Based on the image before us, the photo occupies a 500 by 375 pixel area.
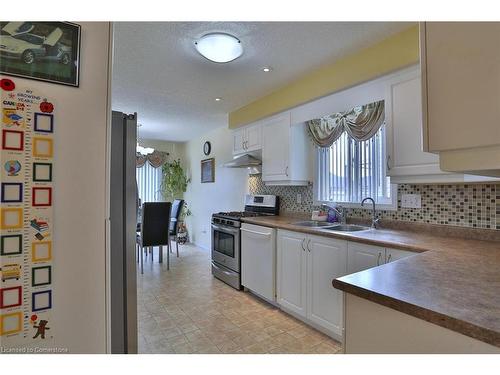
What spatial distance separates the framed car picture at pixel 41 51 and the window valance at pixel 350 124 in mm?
2147

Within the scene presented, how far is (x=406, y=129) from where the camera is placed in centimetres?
202

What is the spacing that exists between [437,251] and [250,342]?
1507 millimetres

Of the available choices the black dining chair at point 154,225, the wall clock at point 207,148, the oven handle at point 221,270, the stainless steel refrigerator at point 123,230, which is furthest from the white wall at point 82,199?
the wall clock at point 207,148

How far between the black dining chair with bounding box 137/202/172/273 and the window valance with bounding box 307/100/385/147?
2.48m

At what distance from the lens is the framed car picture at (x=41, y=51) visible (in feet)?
2.72

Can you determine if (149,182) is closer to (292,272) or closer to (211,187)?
(211,187)

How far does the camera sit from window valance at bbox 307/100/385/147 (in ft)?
7.84

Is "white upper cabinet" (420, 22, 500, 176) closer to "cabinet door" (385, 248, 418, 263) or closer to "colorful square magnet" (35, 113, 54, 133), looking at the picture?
"cabinet door" (385, 248, 418, 263)

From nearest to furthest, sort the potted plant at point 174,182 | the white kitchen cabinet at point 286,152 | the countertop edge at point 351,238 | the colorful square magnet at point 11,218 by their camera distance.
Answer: the colorful square magnet at point 11,218
the countertop edge at point 351,238
the white kitchen cabinet at point 286,152
the potted plant at point 174,182

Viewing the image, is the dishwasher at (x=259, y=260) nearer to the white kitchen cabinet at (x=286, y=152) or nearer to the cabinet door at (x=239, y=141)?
the white kitchen cabinet at (x=286, y=152)

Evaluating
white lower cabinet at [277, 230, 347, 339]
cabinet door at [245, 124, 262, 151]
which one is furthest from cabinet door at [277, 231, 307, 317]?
cabinet door at [245, 124, 262, 151]

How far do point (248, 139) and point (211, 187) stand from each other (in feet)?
6.50

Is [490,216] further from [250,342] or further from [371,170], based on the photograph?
[250,342]
